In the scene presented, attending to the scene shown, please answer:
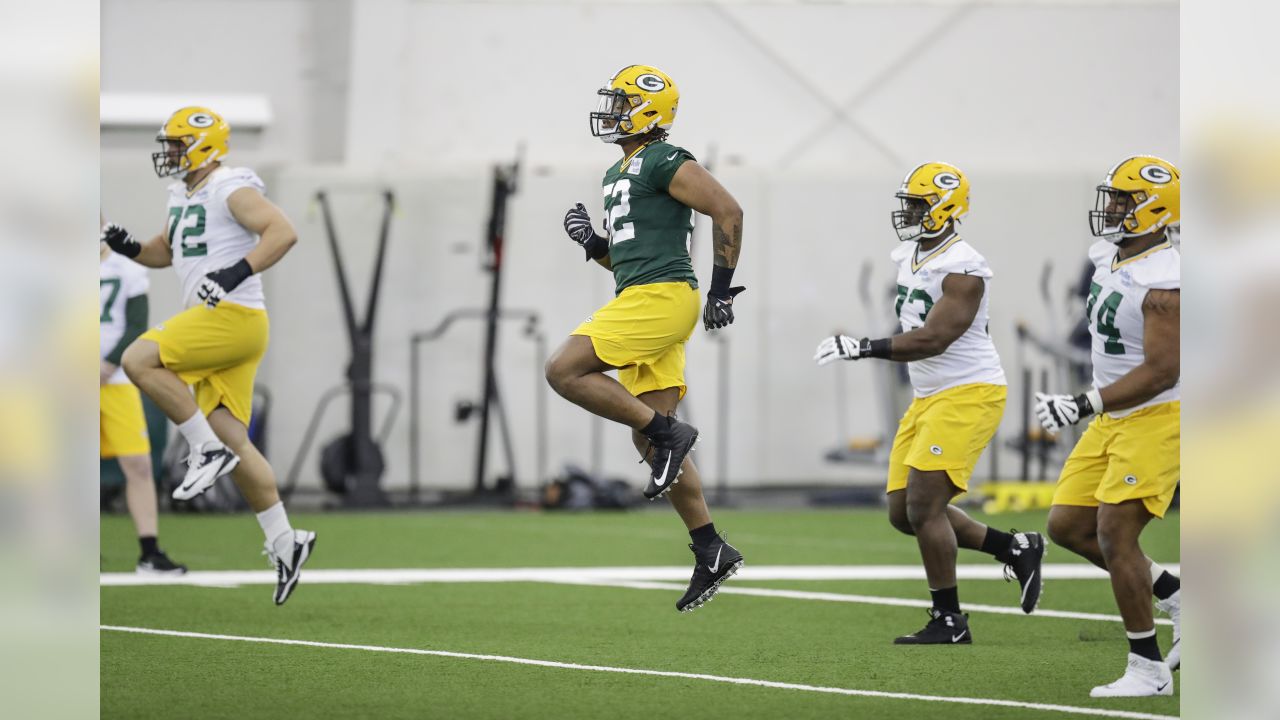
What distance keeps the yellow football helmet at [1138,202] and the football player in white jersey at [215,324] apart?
137 inches

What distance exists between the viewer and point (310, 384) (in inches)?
632

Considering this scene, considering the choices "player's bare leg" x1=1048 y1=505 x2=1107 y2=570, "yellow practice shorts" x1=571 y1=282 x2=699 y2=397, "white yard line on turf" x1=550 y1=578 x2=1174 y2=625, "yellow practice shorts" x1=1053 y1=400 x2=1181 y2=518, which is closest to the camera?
"yellow practice shorts" x1=1053 y1=400 x2=1181 y2=518

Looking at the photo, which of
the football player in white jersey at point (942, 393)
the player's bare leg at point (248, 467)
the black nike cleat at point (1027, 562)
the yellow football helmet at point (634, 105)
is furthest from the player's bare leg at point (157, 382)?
the black nike cleat at point (1027, 562)

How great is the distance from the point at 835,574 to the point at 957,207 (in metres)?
3.10

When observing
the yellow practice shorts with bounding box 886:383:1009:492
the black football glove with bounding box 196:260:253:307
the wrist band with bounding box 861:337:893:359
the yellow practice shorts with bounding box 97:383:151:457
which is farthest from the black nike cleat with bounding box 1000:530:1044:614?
the yellow practice shorts with bounding box 97:383:151:457

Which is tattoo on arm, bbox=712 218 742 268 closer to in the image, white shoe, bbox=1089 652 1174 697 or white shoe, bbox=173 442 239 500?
white shoe, bbox=1089 652 1174 697

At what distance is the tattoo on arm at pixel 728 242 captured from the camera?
20.8 feet

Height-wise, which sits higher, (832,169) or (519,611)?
(832,169)

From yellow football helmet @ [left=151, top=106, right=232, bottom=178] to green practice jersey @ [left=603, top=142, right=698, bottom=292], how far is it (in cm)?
225

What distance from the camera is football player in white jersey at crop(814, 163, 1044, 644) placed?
6.86 m

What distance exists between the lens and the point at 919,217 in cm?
711
